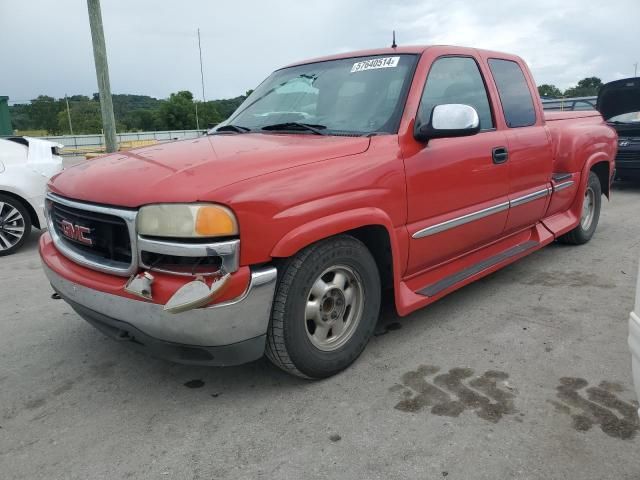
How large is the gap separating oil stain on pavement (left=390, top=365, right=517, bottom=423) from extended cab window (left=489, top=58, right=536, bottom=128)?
2079mm

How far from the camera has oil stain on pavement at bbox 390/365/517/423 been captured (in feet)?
8.34

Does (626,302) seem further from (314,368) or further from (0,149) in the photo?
(0,149)

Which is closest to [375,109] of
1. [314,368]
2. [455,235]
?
[455,235]

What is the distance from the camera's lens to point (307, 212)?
8.30ft

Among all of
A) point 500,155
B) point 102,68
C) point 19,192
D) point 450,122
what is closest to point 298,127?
point 450,122

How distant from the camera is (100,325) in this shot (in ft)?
8.87

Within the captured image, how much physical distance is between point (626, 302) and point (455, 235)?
1467mm

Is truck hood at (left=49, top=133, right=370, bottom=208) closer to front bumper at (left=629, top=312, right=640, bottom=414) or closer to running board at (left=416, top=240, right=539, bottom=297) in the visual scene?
running board at (left=416, top=240, right=539, bottom=297)

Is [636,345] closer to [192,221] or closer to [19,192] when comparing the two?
[192,221]

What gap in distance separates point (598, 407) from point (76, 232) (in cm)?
272

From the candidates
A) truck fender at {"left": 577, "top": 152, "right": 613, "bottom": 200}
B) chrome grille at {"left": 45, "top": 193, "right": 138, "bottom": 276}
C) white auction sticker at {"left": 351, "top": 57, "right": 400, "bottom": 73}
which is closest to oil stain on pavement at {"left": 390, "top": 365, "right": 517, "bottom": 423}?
chrome grille at {"left": 45, "top": 193, "right": 138, "bottom": 276}

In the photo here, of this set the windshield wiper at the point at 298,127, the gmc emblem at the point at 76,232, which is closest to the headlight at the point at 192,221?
the gmc emblem at the point at 76,232

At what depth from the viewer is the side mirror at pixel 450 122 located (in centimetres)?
300

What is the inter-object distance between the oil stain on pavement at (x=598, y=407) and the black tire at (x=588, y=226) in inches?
115
